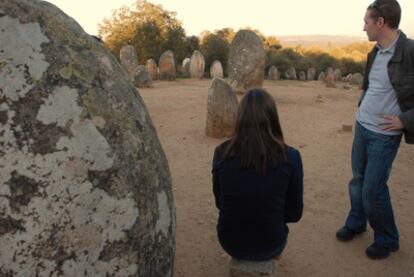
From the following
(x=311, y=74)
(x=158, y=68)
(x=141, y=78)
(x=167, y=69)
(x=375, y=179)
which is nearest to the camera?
(x=375, y=179)

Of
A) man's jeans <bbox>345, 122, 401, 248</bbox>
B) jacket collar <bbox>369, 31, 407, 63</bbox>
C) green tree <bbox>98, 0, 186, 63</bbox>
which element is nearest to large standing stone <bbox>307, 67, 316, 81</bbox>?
green tree <bbox>98, 0, 186, 63</bbox>

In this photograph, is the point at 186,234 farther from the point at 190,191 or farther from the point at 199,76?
the point at 199,76

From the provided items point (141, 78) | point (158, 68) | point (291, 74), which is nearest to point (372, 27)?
point (141, 78)

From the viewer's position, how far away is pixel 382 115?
3.69 m

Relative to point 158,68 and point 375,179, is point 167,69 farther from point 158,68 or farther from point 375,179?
point 375,179

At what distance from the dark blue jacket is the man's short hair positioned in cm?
141

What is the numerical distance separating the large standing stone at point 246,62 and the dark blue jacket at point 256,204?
35.3 ft

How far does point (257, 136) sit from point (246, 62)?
36.0 feet

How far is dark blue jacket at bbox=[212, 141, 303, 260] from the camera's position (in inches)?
109

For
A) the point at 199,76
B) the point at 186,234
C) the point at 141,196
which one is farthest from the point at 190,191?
the point at 199,76

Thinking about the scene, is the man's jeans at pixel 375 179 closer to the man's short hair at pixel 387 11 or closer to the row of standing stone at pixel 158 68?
the man's short hair at pixel 387 11

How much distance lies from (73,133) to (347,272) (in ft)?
10.0

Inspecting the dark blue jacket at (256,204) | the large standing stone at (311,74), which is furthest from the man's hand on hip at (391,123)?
the large standing stone at (311,74)

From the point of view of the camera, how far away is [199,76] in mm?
23531
